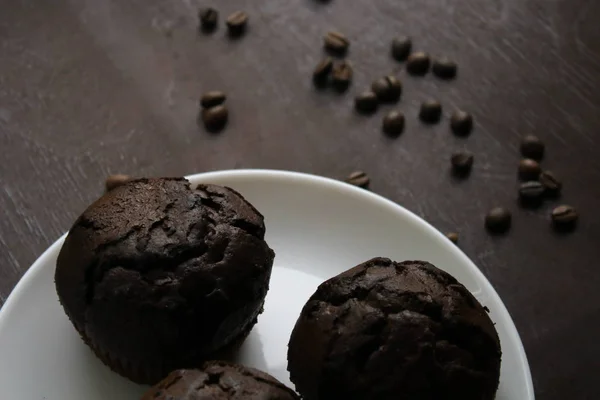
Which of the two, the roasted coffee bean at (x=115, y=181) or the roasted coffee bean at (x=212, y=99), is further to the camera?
the roasted coffee bean at (x=212, y=99)

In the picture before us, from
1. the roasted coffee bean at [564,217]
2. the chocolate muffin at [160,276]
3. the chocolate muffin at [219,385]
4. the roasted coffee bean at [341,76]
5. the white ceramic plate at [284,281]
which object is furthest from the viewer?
the roasted coffee bean at [341,76]

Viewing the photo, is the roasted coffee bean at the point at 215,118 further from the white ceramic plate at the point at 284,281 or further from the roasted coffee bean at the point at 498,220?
the roasted coffee bean at the point at 498,220

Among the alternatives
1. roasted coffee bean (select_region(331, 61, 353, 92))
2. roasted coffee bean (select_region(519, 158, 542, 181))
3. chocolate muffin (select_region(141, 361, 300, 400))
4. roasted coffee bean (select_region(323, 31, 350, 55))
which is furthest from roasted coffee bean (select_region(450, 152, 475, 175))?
chocolate muffin (select_region(141, 361, 300, 400))

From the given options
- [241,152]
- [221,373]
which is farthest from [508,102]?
[221,373]

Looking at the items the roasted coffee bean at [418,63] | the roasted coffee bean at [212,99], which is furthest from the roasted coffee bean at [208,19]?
the roasted coffee bean at [418,63]

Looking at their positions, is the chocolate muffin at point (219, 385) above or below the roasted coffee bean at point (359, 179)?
above

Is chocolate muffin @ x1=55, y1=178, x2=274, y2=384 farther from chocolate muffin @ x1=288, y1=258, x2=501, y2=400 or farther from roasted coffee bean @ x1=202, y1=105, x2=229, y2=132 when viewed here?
roasted coffee bean @ x1=202, y1=105, x2=229, y2=132

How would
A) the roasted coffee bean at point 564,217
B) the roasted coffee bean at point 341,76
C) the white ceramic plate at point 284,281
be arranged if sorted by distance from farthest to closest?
the roasted coffee bean at point 341,76 → the roasted coffee bean at point 564,217 → the white ceramic plate at point 284,281

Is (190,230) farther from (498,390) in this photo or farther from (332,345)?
(498,390)
